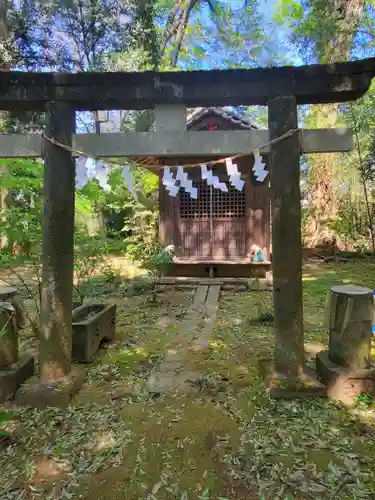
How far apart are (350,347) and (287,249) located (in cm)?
117

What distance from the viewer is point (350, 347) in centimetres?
357

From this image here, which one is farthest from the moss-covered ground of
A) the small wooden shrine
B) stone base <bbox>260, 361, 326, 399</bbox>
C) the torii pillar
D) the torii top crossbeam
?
the small wooden shrine

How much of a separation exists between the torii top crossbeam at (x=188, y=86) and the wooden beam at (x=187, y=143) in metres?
0.35

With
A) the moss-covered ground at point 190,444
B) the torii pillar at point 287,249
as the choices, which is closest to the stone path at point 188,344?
the moss-covered ground at point 190,444

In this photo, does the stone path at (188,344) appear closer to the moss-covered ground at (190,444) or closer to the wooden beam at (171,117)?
the moss-covered ground at (190,444)

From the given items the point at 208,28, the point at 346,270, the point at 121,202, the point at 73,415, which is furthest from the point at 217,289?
the point at 208,28

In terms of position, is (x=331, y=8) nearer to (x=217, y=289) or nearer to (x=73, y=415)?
(x=217, y=289)

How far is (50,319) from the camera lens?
3631 millimetres

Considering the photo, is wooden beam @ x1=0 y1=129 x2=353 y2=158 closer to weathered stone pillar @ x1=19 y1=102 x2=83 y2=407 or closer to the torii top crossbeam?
weathered stone pillar @ x1=19 y1=102 x2=83 y2=407

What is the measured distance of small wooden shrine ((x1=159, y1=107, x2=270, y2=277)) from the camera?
10.0m

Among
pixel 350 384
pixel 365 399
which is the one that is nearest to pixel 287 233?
pixel 350 384

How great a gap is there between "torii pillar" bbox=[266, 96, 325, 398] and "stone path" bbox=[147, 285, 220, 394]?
110 centimetres

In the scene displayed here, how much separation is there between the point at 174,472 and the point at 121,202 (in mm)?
14376

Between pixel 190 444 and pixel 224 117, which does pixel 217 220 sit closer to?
pixel 224 117
